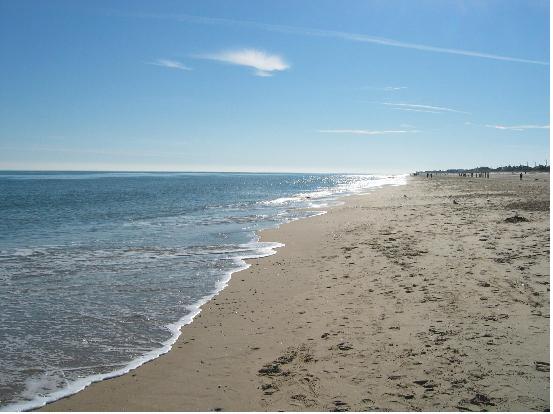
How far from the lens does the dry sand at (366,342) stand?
5703 mm

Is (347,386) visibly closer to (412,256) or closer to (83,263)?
(412,256)

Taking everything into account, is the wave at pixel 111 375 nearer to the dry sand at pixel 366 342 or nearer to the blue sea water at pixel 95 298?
the blue sea water at pixel 95 298

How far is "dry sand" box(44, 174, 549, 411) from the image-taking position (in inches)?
225

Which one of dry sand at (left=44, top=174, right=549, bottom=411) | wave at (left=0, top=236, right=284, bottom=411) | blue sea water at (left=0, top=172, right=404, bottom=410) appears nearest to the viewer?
dry sand at (left=44, top=174, right=549, bottom=411)

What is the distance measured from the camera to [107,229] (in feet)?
87.3

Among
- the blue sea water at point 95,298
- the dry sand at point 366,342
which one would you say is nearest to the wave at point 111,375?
the blue sea water at point 95,298

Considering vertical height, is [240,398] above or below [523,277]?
below

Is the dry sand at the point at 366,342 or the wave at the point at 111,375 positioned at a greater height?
the dry sand at the point at 366,342

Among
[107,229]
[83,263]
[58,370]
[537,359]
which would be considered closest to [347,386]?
[537,359]

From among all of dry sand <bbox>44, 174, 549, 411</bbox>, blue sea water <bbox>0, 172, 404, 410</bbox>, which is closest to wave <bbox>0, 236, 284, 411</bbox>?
blue sea water <bbox>0, 172, 404, 410</bbox>

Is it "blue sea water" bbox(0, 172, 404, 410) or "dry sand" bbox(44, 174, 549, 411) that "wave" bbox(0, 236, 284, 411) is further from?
"dry sand" bbox(44, 174, 549, 411)

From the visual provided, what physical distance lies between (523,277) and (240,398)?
8505 mm

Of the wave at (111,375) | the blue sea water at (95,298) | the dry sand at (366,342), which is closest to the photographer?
the dry sand at (366,342)

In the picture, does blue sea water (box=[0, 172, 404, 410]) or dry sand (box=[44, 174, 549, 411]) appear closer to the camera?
dry sand (box=[44, 174, 549, 411])
